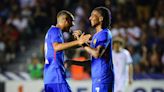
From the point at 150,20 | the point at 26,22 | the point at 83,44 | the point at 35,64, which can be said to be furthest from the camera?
the point at 26,22

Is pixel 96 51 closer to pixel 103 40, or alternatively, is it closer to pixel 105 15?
pixel 103 40

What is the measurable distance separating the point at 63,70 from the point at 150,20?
383 inches

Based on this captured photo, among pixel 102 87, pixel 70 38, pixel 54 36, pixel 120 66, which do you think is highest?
pixel 70 38

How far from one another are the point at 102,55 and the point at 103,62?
0.12m

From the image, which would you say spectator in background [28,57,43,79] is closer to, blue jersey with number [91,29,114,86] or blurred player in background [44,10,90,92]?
blurred player in background [44,10,90,92]

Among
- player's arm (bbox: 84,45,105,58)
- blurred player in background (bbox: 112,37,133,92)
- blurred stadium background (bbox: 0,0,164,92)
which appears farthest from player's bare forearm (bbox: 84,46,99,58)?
blurred stadium background (bbox: 0,0,164,92)

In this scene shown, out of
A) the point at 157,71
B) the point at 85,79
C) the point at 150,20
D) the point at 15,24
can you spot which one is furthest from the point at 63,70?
the point at 15,24

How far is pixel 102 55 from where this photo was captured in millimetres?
9352

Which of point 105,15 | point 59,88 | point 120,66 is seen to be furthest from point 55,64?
point 120,66

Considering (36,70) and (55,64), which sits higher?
(36,70)

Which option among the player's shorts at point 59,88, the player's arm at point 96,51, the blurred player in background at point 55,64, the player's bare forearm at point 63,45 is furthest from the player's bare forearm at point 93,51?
the player's shorts at point 59,88

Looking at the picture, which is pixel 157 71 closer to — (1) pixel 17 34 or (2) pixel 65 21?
(1) pixel 17 34

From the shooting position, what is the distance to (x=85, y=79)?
53.5 ft

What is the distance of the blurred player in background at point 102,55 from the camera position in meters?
9.35
